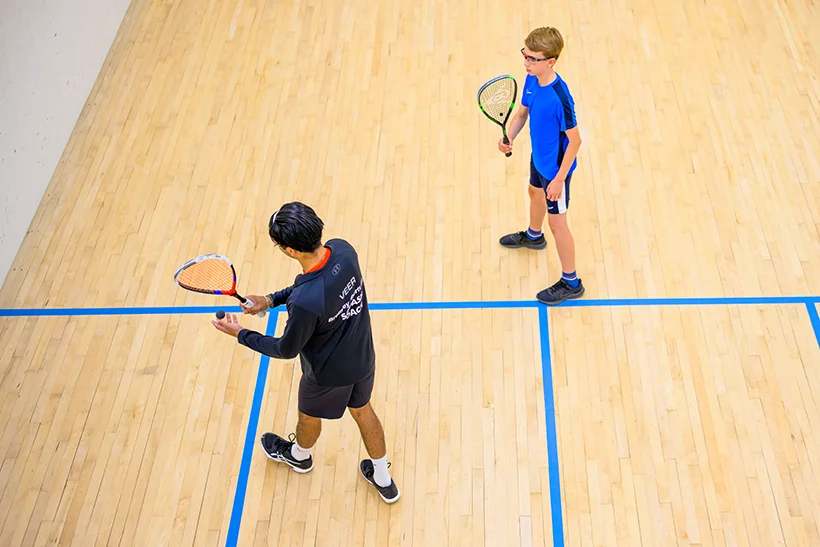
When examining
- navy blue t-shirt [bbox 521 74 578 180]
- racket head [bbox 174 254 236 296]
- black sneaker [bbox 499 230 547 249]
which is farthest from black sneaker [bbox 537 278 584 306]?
racket head [bbox 174 254 236 296]

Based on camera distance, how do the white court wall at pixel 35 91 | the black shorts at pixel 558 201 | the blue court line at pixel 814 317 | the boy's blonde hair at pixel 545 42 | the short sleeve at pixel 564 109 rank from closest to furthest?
the boy's blonde hair at pixel 545 42 → the short sleeve at pixel 564 109 → the black shorts at pixel 558 201 → the blue court line at pixel 814 317 → the white court wall at pixel 35 91

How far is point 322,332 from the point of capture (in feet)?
8.77

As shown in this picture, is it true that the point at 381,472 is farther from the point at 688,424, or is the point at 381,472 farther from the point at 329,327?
the point at 688,424

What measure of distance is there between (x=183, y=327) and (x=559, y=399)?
1.83 m

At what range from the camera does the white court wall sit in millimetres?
4418

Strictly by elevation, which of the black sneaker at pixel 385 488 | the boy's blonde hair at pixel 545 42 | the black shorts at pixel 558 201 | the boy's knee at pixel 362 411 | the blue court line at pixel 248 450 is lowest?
the blue court line at pixel 248 450

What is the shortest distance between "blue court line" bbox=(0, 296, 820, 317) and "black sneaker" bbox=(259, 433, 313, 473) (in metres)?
0.78

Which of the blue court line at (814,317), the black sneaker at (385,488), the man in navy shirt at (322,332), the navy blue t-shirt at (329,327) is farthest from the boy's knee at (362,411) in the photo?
the blue court line at (814,317)

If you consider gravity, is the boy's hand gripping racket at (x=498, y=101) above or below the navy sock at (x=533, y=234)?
above

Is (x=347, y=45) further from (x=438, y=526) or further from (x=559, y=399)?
(x=438, y=526)

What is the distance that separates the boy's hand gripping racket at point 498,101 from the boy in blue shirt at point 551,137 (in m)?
0.13

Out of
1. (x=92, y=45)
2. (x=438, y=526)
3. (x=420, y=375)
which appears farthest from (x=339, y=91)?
(x=438, y=526)

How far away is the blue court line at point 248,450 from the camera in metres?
3.27

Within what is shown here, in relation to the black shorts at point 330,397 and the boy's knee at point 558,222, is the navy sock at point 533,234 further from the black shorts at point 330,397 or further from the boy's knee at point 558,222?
the black shorts at point 330,397
